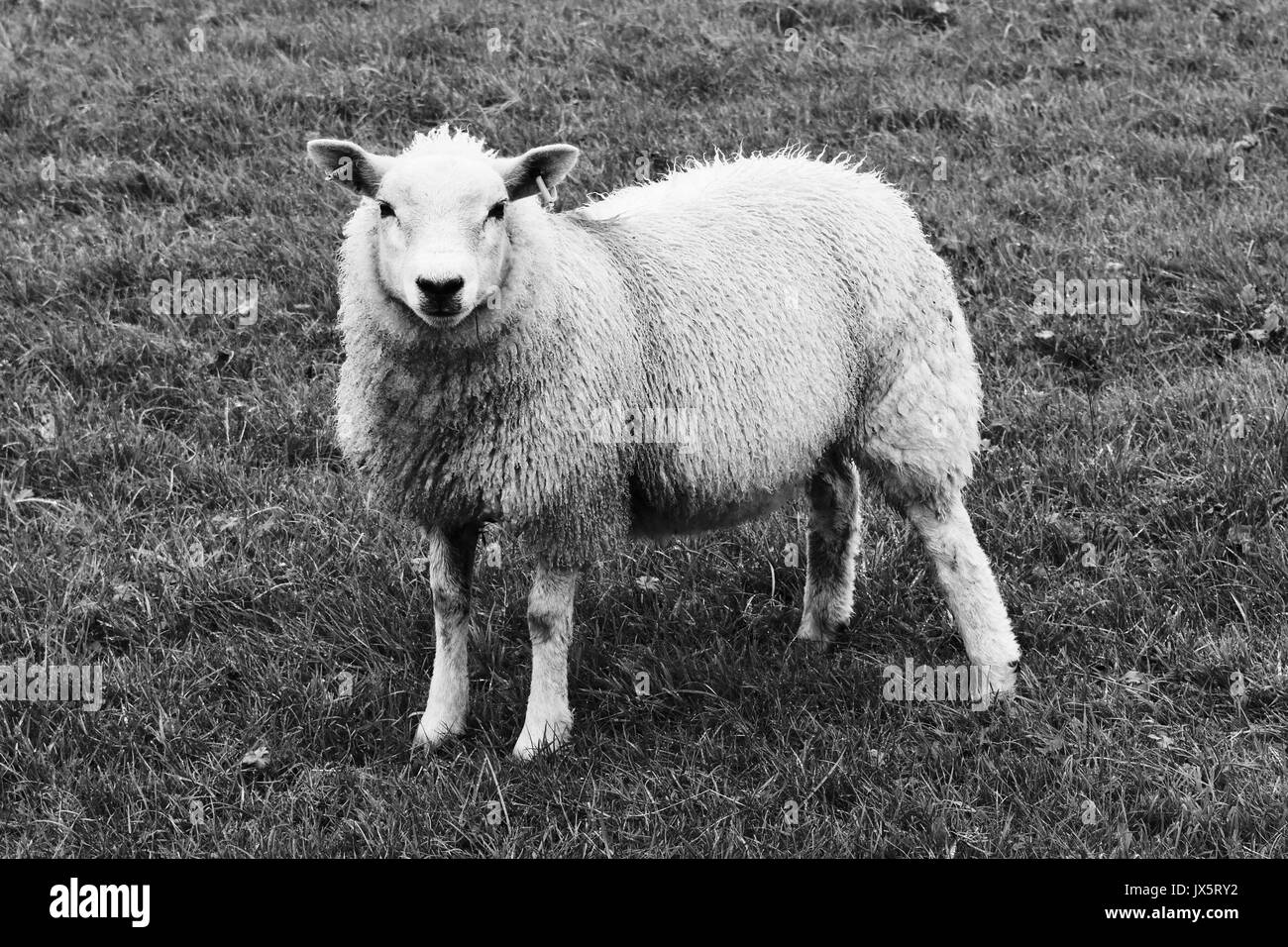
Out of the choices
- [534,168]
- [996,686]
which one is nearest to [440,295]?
[534,168]

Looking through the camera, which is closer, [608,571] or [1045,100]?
[608,571]

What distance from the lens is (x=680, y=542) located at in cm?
534

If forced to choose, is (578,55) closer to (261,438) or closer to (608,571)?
(261,438)

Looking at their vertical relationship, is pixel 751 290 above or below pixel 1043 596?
above

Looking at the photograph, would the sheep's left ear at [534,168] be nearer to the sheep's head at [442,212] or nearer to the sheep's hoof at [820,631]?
the sheep's head at [442,212]

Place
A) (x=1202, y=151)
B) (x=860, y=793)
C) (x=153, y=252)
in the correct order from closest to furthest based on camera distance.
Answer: (x=860, y=793), (x=153, y=252), (x=1202, y=151)

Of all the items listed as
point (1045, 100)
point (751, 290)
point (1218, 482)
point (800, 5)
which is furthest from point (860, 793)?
point (800, 5)

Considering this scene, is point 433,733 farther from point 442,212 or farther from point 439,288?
point 442,212

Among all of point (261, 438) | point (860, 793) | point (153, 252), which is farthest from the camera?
point (153, 252)

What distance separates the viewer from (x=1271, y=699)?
4.29m

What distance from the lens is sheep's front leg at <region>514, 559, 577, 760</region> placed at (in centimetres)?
419

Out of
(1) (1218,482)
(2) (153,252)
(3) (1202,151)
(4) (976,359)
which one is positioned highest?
(3) (1202,151)

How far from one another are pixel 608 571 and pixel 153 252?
3257mm

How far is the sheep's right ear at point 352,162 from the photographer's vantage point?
3.86 m
